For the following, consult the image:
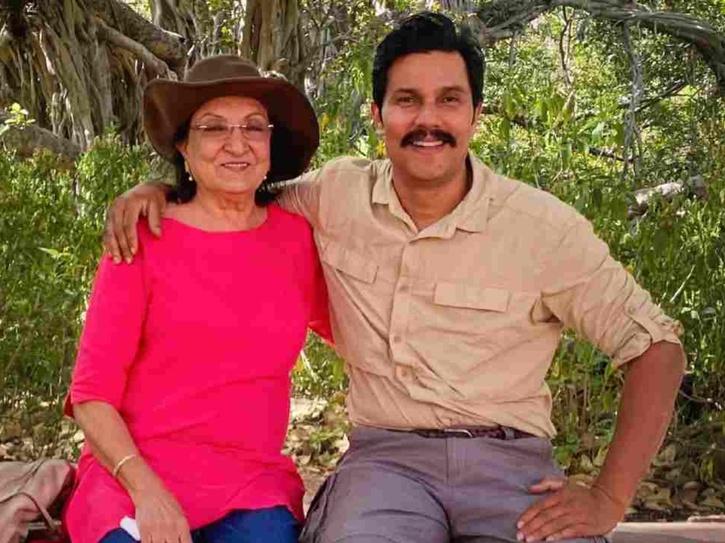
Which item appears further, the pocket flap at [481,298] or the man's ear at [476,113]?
the man's ear at [476,113]

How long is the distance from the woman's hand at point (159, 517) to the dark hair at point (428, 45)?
102cm

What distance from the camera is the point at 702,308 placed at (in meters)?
4.11

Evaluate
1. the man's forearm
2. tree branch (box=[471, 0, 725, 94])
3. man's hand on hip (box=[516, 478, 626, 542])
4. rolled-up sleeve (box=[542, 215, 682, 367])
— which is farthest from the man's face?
tree branch (box=[471, 0, 725, 94])

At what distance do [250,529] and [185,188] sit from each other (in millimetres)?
793

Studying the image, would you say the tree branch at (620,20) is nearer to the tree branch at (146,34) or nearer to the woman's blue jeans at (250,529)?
the tree branch at (146,34)

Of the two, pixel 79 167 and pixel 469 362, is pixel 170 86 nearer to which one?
pixel 469 362

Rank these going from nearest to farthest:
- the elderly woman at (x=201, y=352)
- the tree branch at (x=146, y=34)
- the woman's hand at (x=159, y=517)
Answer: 1. the woman's hand at (x=159, y=517)
2. the elderly woman at (x=201, y=352)
3. the tree branch at (x=146, y=34)

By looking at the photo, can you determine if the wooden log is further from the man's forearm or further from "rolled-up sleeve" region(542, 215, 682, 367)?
"rolled-up sleeve" region(542, 215, 682, 367)

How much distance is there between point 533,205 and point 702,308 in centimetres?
173

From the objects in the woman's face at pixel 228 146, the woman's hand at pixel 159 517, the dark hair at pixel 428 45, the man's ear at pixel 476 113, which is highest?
the dark hair at pixel 428 45

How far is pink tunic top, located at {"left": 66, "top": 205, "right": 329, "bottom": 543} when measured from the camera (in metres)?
2.45

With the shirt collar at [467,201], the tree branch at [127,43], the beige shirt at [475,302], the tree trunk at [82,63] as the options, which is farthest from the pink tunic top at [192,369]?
the tree branch at [127,43]

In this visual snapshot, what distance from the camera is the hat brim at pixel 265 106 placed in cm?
257

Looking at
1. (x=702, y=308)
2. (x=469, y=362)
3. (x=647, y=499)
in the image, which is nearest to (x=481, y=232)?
(x=469, y=362)
